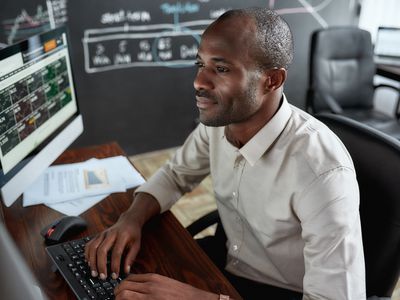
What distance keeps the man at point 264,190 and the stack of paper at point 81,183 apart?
0.15 meters

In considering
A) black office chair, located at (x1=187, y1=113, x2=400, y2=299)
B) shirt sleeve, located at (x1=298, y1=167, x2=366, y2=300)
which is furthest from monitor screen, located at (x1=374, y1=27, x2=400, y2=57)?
shirt sleeve, located at (x1=298, y1=167, x2=366, y2=300)

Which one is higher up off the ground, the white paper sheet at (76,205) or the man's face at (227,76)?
the man's face at (227,76)

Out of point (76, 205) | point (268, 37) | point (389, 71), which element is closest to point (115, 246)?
point (76, 205)

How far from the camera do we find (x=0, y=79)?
3.11ft

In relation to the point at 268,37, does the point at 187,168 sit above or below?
below

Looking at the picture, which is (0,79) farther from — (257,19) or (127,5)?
(127,5)

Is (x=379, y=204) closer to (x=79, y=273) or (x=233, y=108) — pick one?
(x=233, y=108)

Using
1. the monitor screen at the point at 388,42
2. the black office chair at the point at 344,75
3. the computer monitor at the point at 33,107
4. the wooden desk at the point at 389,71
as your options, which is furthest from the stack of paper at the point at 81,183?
the monitor screen at the point at 388,42

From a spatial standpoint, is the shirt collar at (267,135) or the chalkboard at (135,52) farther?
the chalkboard at (135,52)

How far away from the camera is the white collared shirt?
828 millimetres

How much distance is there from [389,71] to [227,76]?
2.18m

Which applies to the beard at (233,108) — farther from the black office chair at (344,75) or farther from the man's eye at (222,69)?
the black office chair at (344,75)

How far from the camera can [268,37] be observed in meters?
0.94

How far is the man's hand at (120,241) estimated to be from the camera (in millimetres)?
905
